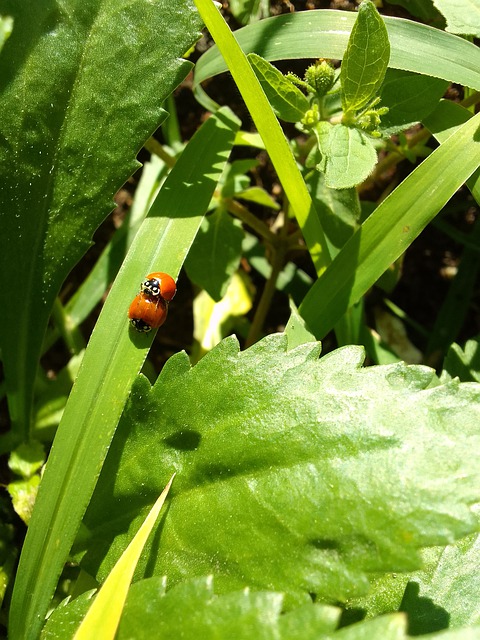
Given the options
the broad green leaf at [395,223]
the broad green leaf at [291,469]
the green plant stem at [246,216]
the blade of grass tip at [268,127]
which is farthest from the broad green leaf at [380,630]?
the green plant stem at [246,216]

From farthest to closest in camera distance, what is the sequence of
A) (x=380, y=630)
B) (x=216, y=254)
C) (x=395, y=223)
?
(x=216, y=254) → (x=395, y=223) → (x=380, y=630)

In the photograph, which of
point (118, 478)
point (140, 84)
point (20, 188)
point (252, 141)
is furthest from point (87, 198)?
point (118, 478)

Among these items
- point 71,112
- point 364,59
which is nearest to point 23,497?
point 71,112

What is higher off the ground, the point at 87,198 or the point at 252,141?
the point at 252,141

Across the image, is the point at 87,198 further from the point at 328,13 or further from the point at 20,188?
the point at 328,13

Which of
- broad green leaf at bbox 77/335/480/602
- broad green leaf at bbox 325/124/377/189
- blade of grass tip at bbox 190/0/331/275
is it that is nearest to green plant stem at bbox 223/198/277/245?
blade of grass tip at bbox 190/0/331/275

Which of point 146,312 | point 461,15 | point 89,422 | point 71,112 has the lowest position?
point 89,422

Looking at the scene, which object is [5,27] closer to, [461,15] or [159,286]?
[159,286]
